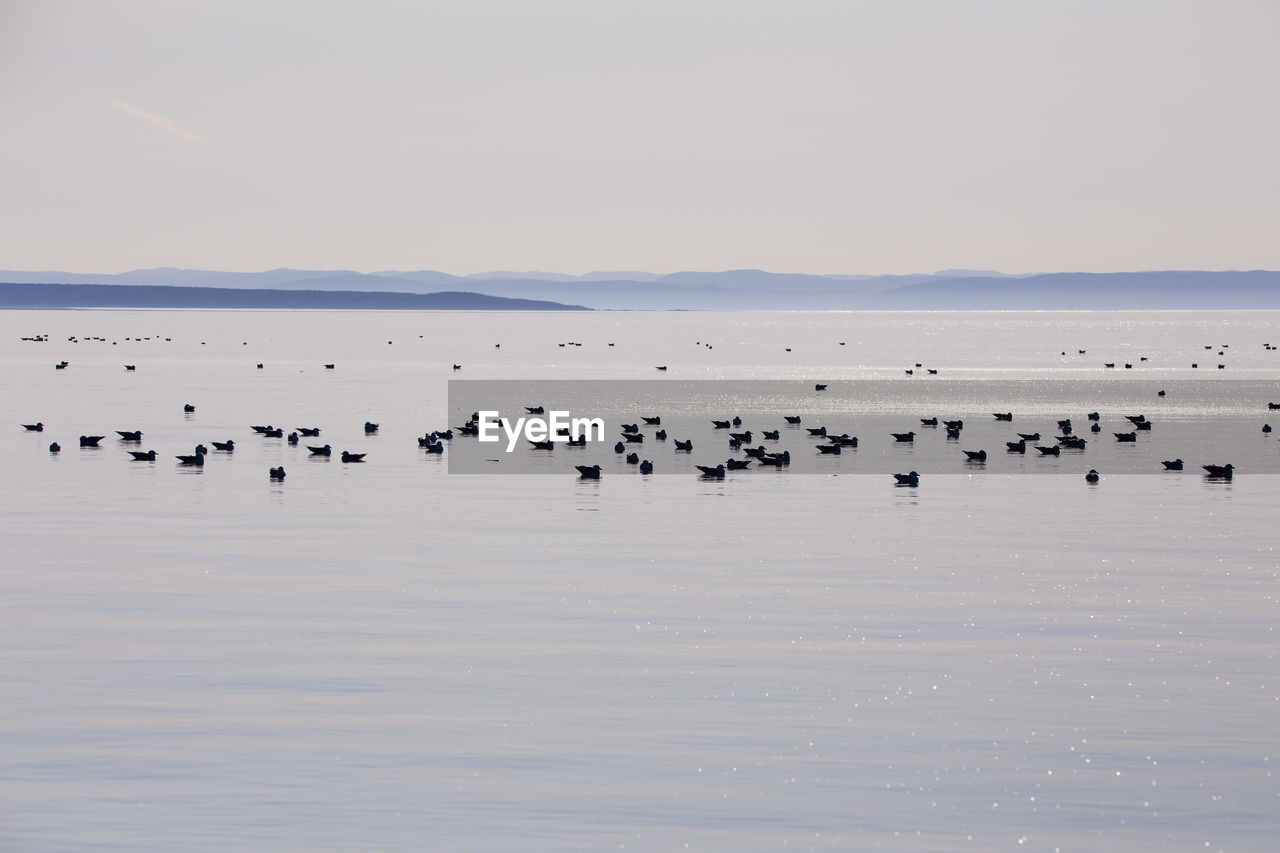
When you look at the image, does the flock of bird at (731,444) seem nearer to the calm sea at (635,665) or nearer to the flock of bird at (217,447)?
the flock of bird at (217,447)

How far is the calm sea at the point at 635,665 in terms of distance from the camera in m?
15.5

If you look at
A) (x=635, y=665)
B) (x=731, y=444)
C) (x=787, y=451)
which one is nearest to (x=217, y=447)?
(x=731, y=444)

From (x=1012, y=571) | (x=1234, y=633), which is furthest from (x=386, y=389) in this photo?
(x=1234, y=633)

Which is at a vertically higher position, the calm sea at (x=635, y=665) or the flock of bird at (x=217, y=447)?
the calm sea at (x=635, y=665)

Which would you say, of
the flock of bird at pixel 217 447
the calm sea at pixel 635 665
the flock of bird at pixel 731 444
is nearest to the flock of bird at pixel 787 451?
the flock of bird at pixel 731 444

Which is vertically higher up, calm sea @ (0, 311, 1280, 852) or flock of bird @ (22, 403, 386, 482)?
calm sea @ (0, 311, 1280, 852)

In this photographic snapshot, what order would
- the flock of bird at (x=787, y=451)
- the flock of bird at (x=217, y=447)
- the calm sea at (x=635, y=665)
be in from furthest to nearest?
the flock of bird at (x=217, y=447)
the flock of bird at (x=787, y=451)
the calm sea at (x=635, y=665)

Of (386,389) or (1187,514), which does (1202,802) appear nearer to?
(1187,514)

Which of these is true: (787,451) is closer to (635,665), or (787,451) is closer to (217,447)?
(217,447)

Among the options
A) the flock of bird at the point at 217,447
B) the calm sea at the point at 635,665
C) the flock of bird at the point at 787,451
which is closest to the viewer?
the calm sea at the point at 635,665

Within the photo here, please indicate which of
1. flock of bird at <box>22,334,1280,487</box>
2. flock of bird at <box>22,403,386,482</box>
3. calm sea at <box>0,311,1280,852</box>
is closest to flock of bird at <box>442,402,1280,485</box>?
flock of bird at <box>22,334,1280,487</box>

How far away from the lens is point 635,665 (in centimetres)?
2119

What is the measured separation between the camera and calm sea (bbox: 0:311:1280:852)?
50.9 ft

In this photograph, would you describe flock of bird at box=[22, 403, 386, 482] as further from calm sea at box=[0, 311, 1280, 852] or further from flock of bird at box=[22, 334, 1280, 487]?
calm sea at box=[0, 311, 1280, 852]
